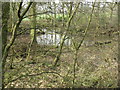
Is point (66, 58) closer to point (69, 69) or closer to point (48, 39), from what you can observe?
point (69, 69)

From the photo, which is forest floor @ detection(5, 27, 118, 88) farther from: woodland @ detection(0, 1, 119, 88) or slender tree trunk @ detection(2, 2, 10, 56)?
slender tree trunk @ detection(2, 2, 10, 56)

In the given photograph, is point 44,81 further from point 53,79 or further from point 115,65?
point 115,65

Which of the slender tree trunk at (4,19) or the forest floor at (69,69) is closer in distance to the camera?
the slender tree trunk at (4,19)

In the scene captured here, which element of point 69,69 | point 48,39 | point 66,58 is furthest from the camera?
point 66,58

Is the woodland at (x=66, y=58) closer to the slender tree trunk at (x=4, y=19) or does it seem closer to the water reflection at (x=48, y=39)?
the water reflection at (x=48, y=39)

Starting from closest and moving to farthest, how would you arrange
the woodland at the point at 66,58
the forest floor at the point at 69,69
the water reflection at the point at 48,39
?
the water reflection at the point at 48,39
the woodland at the point at 66,58
the forest floor at the point at 69,69

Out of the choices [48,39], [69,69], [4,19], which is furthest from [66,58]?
[4,19]

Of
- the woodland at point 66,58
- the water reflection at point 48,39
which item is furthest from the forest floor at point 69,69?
the water reflection at point 48,39

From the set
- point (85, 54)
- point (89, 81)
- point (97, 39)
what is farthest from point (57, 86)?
point (97, 39)

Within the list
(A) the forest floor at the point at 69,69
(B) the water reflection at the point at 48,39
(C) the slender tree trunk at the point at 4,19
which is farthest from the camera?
(A) the forest floor at the point at 69,69

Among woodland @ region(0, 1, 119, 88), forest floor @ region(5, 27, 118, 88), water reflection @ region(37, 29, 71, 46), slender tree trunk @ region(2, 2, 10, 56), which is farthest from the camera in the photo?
forest floor @ region(5, 27, 118, 88)

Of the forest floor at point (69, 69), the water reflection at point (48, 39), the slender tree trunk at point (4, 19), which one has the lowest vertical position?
the forest floor at point (69, 69)

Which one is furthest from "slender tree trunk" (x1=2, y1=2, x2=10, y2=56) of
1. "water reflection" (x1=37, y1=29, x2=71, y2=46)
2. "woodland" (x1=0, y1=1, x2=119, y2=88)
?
"woodland" (x1=0, y1=1, x2=119, y2=88)

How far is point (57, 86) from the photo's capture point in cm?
681
